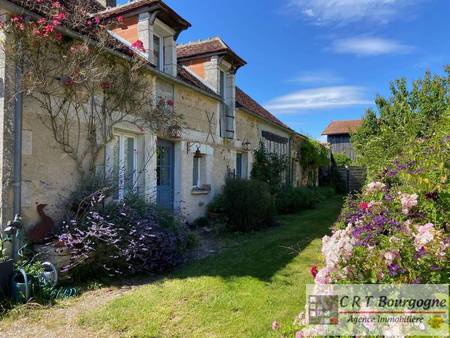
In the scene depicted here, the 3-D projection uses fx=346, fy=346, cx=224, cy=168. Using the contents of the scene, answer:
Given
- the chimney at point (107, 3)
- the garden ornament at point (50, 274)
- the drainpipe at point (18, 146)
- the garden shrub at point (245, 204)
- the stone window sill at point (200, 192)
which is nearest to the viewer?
the garden ornament at point (50, 274)

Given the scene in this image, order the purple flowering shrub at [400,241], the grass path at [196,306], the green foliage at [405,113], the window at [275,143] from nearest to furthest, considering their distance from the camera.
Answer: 1. the purple flowering shrub at [400,241]
2. the grass path at [196,306]
3. the green foliage at [405,113]
4. the window at [275,143]

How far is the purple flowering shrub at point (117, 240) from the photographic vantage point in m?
4.91

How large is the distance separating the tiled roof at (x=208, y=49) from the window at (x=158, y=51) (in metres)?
2.37

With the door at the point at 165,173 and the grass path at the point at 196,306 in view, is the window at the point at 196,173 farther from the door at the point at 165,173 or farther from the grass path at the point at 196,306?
the grass path at the point at 196,306

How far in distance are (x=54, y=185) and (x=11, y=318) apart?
216cm

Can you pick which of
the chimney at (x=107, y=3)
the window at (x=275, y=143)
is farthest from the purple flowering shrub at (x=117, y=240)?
→ the window at (x=275, y=143)

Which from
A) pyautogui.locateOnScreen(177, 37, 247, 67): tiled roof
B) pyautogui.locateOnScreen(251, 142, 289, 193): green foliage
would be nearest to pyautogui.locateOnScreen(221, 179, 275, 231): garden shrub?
pyautogui.locateOnScreen(251, 142, 289, 193): green foliage

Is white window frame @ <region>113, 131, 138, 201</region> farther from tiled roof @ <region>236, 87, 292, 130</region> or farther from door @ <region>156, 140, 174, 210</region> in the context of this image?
tiled roof @ <region>236, 87, 292, 130</region>

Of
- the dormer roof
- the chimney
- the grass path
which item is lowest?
the grass path

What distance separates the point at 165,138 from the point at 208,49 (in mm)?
3824

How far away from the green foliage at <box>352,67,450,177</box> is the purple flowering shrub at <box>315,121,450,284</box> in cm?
489

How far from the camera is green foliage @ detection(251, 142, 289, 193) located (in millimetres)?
13000

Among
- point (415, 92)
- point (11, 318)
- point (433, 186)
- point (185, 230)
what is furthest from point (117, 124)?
point (415, 92)

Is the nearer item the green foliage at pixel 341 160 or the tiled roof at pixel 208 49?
the tiled roof at pixel 208 49
